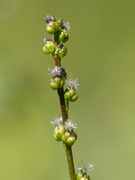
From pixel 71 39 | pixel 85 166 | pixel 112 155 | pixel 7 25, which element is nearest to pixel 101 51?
pixel 71 39

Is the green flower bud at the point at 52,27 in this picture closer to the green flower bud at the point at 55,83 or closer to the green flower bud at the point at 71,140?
the green flower bud at the point at 55,83

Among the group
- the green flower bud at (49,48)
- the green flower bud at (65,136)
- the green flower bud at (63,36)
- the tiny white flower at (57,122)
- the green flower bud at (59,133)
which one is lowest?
the green flower bud at (65,136)

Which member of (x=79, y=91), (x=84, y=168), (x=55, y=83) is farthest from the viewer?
(x=79, y=91)

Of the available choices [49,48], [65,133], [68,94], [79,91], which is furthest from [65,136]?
[79,91]

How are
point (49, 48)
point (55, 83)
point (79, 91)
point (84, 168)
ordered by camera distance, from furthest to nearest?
point (79, 91) < point (84, 168) < point (49, 48) < point (55, 83)

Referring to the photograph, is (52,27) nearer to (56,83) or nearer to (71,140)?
(56,83)

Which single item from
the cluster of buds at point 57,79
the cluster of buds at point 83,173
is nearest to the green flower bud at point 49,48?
the cluster of buds at point 57,79

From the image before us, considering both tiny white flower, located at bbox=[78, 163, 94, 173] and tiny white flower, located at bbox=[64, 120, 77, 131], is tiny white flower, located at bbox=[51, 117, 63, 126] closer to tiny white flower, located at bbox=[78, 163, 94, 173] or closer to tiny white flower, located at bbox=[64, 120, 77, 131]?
tiny white flower, located at bbox=[64, 120, 77, 131]
